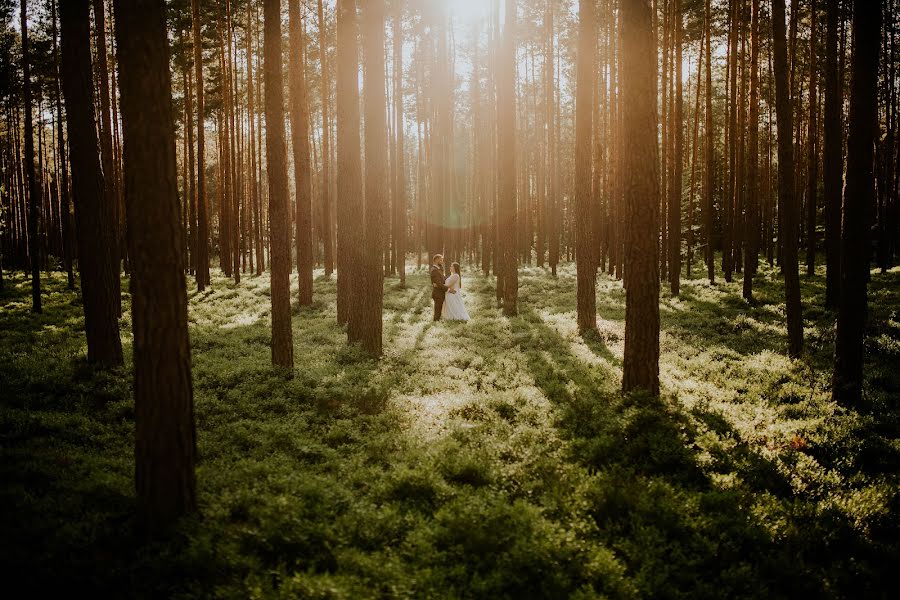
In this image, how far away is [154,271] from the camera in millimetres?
4285

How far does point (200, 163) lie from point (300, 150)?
8694mm

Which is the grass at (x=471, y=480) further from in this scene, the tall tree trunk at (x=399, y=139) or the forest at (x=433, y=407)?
the tall tree trunk at (x=399, y=139)

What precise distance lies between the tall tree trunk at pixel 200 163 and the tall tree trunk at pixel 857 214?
64.3 feet

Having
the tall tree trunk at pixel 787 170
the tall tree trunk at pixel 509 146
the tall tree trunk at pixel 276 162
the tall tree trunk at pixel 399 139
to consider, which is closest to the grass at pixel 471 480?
the tall tree trunk at pixel 787 170

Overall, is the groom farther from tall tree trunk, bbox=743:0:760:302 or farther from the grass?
tall tree trunk, bbox=743:0:760:302

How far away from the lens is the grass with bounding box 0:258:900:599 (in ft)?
13.0

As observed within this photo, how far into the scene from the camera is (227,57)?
21641mm

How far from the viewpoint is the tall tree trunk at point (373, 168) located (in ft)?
33.5

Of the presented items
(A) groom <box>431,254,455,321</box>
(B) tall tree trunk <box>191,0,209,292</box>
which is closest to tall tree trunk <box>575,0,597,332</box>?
(A) groom <box>431,254,455,321</box>

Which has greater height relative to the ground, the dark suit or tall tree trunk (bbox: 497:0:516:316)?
tall tree trunk (bbox: 497:0:516:316)

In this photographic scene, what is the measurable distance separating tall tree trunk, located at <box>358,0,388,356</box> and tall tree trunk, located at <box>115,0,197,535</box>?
592 centimetres

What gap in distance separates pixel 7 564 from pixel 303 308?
12980 mm

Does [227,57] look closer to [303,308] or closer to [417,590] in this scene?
[303,308]

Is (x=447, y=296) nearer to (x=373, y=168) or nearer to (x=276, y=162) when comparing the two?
(x=373, y=168)
